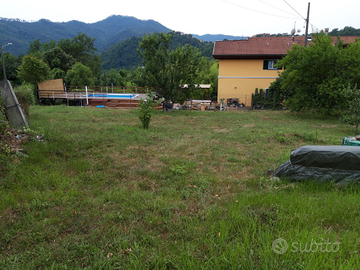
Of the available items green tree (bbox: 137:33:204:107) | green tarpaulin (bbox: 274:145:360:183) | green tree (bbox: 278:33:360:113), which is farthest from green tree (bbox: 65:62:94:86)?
green tarpaulin (bbox: 274:145:360:183)

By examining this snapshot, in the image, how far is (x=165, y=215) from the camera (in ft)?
12.4

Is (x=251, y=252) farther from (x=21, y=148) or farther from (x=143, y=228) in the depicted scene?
(x=21, y=148)

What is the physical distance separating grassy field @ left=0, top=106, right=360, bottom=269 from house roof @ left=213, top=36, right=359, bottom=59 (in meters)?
20.0

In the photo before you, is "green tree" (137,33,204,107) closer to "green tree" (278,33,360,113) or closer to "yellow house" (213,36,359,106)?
"green tree" (278,33,360,113)

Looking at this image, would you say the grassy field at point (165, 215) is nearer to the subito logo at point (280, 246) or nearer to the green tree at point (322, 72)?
the subito logo at point (280, 246)

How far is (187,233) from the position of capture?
3.24 metres

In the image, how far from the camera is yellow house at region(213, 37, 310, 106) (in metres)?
24.1

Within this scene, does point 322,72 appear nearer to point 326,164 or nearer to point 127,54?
point 326,164

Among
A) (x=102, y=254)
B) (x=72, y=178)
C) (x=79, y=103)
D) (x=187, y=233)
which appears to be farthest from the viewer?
(x=79, y=103)

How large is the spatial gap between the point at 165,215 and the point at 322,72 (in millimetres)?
16070

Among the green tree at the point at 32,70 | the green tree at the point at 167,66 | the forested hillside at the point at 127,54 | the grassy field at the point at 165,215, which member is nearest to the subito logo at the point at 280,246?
the grassy field at the point at 165,215

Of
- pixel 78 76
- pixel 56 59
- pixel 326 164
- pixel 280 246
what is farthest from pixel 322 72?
pixel 56 59

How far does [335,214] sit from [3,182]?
20.1 feet

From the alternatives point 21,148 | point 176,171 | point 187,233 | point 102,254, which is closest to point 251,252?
point 187,233
